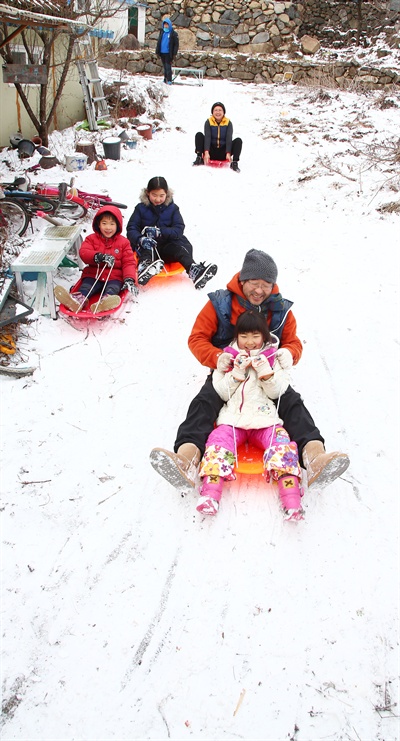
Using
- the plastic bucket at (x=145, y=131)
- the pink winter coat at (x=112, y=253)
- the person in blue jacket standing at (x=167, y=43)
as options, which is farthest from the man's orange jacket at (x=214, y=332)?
the person in blue jacket standing at (x=167, y=43)

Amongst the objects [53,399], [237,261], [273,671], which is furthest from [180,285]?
[273,671]

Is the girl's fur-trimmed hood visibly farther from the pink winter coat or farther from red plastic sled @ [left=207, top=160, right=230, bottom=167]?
red plastic sled @ [left=207, top=160, right=230, bottom=167]

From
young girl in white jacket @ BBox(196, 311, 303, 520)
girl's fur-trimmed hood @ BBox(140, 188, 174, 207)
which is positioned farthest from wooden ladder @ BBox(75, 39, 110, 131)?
young girl in white jacket @ BBox(196, 311, 303, 520)

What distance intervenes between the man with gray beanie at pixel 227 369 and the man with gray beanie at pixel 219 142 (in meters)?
5.80

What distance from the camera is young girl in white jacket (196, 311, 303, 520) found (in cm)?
237

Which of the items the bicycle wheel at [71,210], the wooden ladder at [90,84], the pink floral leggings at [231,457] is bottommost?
the pink floral leggings at [231,457]

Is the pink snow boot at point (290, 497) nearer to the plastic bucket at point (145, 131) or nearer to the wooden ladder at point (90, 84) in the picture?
the wooden ladder at point (90, 84)

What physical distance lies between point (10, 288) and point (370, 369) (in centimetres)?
288

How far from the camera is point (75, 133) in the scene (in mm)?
8594

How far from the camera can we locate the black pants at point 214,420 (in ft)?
8.40

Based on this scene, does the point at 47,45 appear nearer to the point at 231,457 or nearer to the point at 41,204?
the point at 41,204

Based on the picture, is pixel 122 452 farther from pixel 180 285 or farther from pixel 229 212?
pixel 229 212

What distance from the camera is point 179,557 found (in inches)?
88.0

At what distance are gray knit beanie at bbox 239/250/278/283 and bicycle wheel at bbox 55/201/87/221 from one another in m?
3.17
